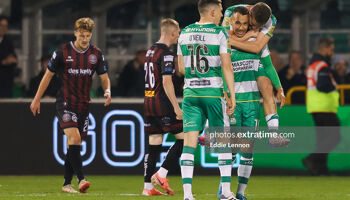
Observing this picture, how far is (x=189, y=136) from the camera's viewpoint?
8.99 meters

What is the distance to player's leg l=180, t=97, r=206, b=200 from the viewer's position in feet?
29.4

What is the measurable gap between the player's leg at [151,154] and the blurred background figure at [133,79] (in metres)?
2.98

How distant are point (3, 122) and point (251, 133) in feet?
17.7

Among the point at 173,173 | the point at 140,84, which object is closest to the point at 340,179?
the point at 173,173

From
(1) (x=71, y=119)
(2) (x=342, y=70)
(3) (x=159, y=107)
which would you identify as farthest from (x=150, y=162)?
(2) (x=342, y=70)

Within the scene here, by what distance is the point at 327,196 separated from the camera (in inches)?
422

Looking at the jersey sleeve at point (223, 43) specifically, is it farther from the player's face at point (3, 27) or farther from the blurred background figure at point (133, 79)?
the player's face at point (3, 27)

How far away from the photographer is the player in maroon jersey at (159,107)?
1081 centimetres

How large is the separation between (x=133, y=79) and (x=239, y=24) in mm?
5191

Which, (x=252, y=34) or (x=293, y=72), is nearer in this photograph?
(x=252, y=34)

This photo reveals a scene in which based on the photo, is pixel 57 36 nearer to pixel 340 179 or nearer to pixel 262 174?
pixel 262 174

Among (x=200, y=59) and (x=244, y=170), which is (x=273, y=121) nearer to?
(x=244, y=170)

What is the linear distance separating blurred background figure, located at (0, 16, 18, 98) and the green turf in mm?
1422

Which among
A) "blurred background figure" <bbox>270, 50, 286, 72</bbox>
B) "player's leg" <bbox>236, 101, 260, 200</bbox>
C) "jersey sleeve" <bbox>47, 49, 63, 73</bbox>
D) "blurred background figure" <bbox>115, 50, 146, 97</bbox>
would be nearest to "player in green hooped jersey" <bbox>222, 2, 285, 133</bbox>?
"player's leg" <bbox>236, 101, 260, 200</bbox>
